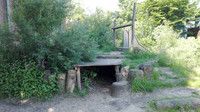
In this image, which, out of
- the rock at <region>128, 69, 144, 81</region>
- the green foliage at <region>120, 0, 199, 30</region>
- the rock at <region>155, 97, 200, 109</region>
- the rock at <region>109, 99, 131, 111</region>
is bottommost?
the rock at <region>109, 99, 131, 111</region>

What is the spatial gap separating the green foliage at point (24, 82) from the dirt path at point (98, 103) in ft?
1.03

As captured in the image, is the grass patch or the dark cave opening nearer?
the grass patch

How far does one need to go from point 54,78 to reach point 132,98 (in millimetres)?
2184

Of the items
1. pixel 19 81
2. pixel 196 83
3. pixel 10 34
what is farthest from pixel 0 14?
pixel 196 83

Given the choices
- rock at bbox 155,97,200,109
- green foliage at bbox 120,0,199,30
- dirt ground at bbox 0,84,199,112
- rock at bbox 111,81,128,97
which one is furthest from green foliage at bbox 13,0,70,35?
green foliage at bbox 120,0,199,30

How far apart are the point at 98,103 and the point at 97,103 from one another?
3 centimetres

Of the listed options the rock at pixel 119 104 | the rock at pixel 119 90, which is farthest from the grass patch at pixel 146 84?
the rock at pixel 119 104

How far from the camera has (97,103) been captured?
7730mm

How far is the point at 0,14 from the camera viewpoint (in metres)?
10.5

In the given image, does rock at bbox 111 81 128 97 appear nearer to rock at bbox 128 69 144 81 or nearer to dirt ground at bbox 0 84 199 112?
dirt ground at bbox 0 84 199 112

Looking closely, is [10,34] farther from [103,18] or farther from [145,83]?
[103,18]

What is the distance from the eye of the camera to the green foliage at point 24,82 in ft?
25.9

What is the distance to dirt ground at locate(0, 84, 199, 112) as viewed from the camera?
7.29 m

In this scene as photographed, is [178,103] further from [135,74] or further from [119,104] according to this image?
[135,74]
